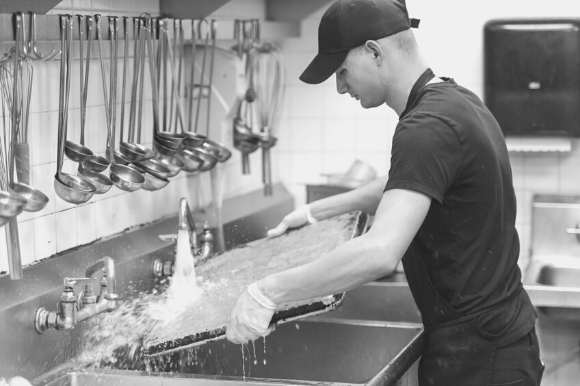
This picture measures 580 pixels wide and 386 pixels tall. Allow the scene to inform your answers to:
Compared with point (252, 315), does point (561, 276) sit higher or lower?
lower

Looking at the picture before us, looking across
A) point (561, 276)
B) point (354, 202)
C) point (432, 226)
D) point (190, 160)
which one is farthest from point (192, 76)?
point (561, 276)

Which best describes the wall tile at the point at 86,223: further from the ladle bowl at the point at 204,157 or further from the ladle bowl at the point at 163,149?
the ladle bowl at the point at 204,157

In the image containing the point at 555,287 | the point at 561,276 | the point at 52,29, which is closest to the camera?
the point at 52,29

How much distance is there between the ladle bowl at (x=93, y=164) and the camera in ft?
7.79

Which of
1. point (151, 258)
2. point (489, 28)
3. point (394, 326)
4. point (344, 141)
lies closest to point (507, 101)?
point (489, 28)

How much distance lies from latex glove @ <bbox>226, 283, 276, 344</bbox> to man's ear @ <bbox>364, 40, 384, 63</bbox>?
21.4 inches

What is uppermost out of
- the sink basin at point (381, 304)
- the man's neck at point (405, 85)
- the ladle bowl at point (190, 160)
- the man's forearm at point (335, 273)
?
the man's neck at point (405, 85)

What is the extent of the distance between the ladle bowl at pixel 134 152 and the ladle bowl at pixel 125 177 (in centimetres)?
8

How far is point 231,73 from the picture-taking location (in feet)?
10.8

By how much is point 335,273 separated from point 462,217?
36 cm

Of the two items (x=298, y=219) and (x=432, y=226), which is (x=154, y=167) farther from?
(x=432, y=226)

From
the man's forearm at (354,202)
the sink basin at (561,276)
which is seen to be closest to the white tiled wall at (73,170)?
the man's forearm at (354,202)

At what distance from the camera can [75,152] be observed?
237 cm

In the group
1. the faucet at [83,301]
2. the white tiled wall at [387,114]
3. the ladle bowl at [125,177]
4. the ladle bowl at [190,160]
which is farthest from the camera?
the white tiled wall at [387,114]
